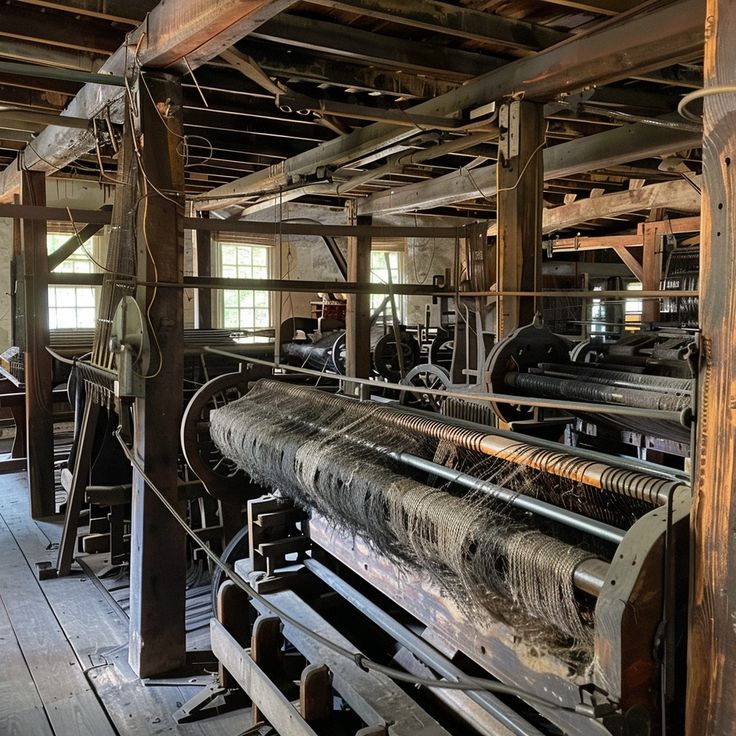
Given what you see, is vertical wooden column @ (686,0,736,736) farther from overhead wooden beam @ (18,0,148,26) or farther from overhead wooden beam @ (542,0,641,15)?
overhead wooden beam @ (18,0,148,26)

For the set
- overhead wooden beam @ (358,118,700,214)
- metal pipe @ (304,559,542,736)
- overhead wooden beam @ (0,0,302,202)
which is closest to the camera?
metal pipe @ (304,559,542,736)

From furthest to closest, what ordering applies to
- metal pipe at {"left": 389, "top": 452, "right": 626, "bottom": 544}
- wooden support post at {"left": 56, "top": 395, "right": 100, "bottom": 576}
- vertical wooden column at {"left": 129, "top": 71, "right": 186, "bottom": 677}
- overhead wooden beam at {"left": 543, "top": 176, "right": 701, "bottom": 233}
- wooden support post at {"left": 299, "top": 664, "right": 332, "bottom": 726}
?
overhead wooden beam at {"left": 543, "top": 176, "right": 701, "bottom": 233}, wooden support post at {"left": 56, "top": 395, "right": 100, "bottom": 576}, vertical wooden column at {"left": 129, "top": 71, "right": 186, "bottom": 677}, wooden support post at {"left": 299, "top": 664, "right": 332, "bottom": 726}, metal pipe at {"left": 389, "top": 452, "right": 626, "bottom": 544}

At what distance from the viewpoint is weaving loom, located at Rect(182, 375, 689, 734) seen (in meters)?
1.06

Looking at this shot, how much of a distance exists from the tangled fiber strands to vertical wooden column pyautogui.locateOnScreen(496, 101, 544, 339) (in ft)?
3.76

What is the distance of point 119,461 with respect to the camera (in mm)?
4211

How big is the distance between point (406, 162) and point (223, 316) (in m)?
5.10

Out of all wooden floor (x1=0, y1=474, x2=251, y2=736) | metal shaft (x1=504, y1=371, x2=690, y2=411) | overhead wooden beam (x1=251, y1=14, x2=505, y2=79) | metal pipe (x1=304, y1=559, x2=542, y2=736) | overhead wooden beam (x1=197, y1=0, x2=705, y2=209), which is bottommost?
wooden floor (x1=0, y1=474, x2=251, y2=736)

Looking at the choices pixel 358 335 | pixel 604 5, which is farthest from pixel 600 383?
pixel 358 335

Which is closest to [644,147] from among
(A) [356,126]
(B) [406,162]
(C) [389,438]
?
(B) [406,162]

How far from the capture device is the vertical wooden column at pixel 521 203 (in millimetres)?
3084

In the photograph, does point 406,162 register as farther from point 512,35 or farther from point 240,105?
point 512,35

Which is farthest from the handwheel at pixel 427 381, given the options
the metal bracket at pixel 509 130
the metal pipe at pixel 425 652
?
the metal pipe at pixel 425 652

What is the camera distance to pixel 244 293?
9.52 m

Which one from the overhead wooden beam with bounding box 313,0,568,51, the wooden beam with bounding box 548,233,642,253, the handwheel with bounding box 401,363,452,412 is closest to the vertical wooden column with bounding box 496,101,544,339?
the overhead wooden beam with bounding box 313,0,568,51
